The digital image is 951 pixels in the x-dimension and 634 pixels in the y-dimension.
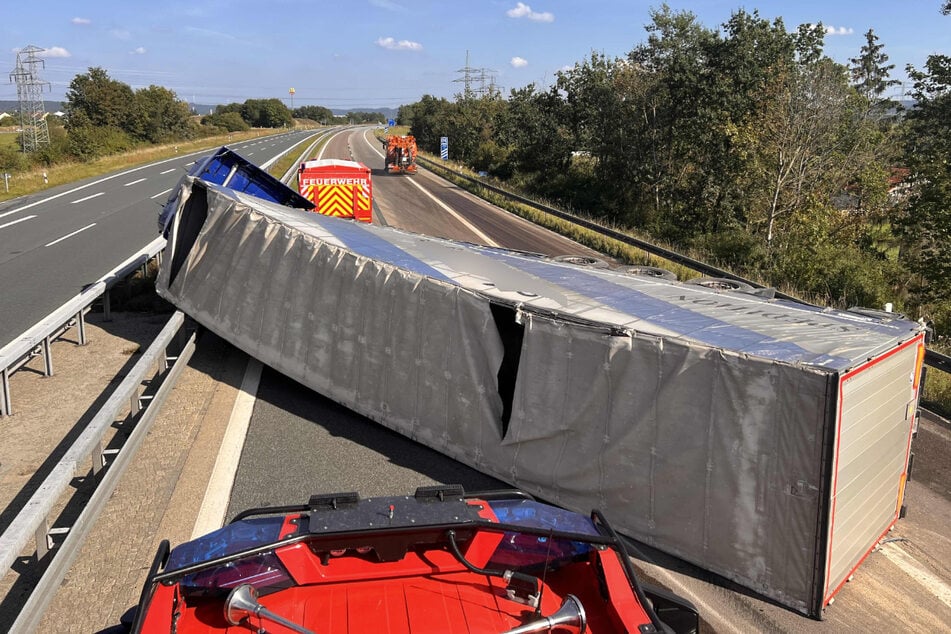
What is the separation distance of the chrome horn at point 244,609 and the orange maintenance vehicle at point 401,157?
4420 centimetres

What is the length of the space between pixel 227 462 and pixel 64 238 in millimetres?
15525

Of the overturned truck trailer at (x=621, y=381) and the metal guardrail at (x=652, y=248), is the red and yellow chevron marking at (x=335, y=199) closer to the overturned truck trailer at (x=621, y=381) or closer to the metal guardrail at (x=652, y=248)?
the metal guardrail at (x=652, y=248)

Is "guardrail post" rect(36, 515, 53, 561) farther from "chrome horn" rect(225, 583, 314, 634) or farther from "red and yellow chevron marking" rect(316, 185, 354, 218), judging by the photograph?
"red and yellow chevron marking" rect(316, 185, 354, 218)

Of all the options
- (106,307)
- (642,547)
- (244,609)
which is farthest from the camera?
(106,307)

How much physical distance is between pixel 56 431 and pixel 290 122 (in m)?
148

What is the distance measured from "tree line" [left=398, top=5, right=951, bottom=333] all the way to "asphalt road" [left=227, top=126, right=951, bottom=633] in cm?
1125

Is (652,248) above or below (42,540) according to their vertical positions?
above

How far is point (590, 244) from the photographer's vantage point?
75.5 ft

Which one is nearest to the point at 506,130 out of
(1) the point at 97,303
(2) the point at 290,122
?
(1) the point at 97,303

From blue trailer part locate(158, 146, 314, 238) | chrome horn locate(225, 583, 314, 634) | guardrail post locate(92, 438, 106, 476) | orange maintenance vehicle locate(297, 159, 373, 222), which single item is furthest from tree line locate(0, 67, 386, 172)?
chrome horn locate(225, 583, 314, 634)

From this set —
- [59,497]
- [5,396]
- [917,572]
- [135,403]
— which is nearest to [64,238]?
[5,396]

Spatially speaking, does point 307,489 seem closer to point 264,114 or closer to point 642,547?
point 642,547

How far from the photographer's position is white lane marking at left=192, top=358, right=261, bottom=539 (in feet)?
19.8

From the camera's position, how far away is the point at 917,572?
5.77m
